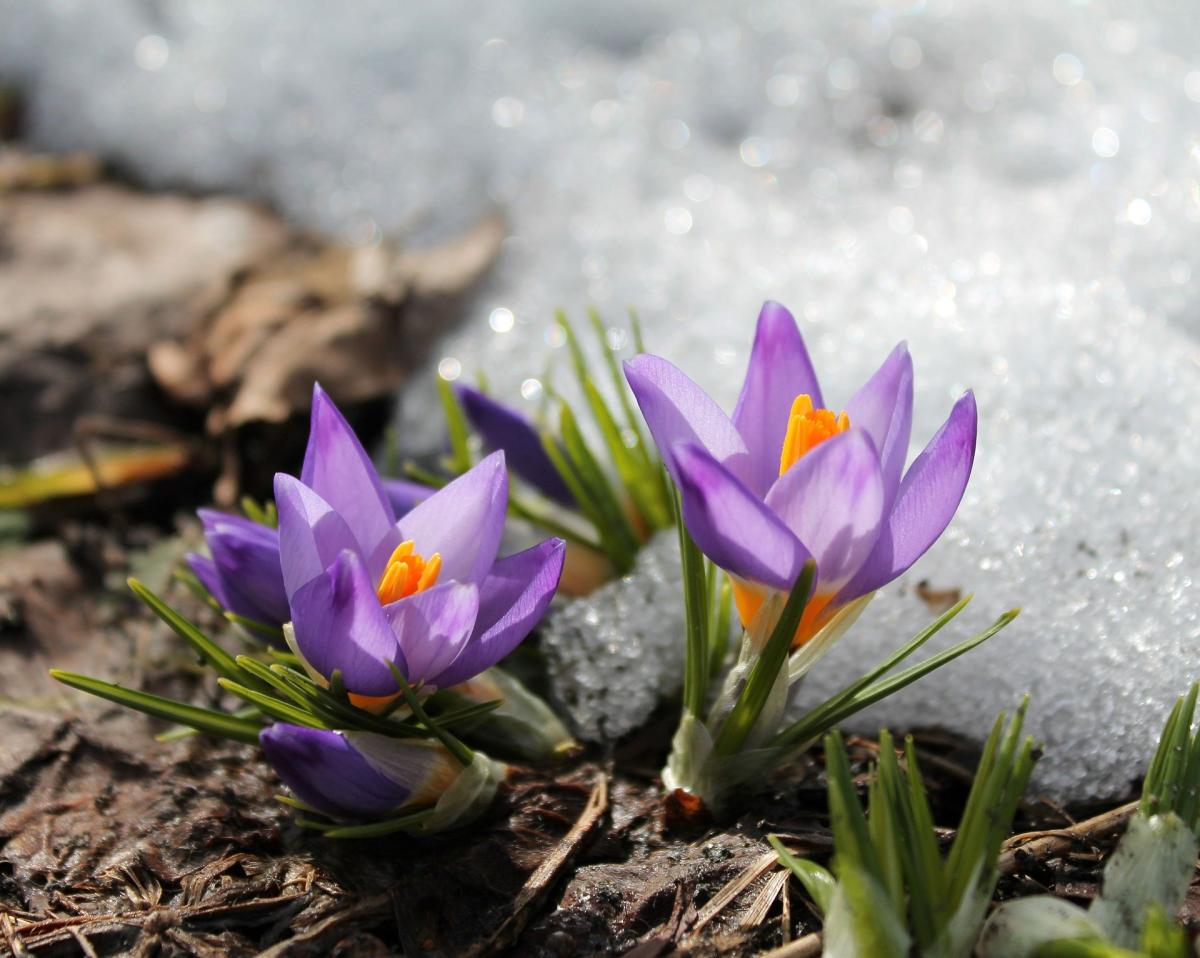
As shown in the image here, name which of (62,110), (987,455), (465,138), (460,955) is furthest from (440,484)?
(62,110)

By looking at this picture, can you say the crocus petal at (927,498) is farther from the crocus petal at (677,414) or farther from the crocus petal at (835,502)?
the crocus petal at (677,414)

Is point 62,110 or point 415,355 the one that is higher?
point 62,110

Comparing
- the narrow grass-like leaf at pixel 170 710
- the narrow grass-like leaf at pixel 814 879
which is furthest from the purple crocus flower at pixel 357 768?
the narrow grass-like leaf at pixel 814 879

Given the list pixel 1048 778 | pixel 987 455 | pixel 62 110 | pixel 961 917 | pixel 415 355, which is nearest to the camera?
pixel 961 917

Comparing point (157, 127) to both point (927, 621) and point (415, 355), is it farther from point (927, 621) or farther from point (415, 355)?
point (927, 621)

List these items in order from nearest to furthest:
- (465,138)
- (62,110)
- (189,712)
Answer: (189,712) < (465,138) < (62,110)

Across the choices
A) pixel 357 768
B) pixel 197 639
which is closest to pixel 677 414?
pixel 357 768
